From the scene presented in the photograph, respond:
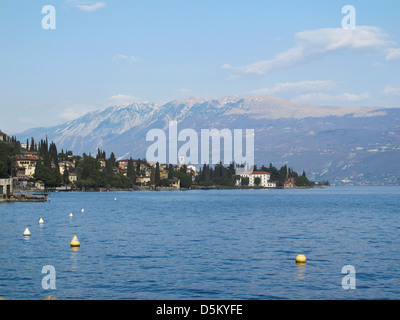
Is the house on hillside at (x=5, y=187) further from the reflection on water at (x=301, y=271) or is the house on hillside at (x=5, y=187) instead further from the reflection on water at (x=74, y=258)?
the reflection on water at (x=301, y=271)

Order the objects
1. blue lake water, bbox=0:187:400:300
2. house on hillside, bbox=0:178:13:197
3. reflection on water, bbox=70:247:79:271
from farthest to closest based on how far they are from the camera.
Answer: house on hillside, bbox=0:178:13:197
reflection on water, bbox=70:247:79:271
blue lake water, bbox=0:187:400:300

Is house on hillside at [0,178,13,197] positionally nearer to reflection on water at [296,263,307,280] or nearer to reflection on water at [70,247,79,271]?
reflection on water at [70,247,79,271]

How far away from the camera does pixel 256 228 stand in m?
66.4

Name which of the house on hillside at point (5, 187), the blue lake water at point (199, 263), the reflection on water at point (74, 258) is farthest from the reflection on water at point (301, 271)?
the house on hillside at point (5, 187)

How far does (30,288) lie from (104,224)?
43333mm

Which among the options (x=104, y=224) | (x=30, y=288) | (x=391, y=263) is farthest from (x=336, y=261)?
(x=104, y=224)

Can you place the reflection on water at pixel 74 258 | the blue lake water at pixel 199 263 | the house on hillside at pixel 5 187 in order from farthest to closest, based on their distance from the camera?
the house on hillside at pixel 5 187 → the reflection on water at pixel 74 258 → the blue lake water at pixel 199 263

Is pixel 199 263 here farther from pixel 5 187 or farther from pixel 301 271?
pixel 5 187

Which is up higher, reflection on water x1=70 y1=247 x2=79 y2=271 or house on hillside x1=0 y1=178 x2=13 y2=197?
house on hillside x1=0 y1=178 x2=13 y2=197

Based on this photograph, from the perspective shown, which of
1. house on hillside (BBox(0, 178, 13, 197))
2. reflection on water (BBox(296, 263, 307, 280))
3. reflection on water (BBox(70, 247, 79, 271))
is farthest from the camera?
house on hillside (BBox(0, 178, 13, 197))

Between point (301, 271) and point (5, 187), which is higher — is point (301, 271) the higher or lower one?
the lower one

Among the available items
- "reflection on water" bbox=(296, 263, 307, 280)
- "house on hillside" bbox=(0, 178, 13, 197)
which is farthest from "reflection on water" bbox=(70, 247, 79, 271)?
"house on hillside" bbox=(0, 178, 13, 197)

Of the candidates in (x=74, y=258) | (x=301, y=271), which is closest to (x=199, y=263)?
(x=301, y=271)
